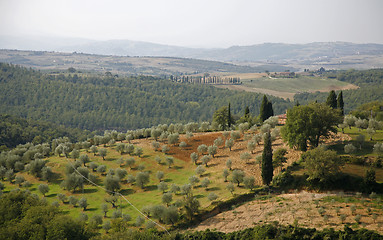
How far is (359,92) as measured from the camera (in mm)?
130000

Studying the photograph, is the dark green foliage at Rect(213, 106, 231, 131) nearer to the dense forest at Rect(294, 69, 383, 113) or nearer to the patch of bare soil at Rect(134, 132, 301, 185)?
the patch of bare soil at Rect(134, 132, 301, 185)

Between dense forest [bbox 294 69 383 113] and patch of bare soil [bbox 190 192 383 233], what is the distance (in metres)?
95.4

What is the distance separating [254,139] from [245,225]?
23.0 meters

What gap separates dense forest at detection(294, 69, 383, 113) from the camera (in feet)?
401

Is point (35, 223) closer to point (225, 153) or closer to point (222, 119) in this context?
point (225, 153)

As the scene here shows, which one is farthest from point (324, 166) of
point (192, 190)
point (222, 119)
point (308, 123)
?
point (222, 119)

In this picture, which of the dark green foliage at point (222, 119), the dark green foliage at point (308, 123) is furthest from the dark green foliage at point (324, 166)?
the dark green foliage at point (222, 119)

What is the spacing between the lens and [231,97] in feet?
560

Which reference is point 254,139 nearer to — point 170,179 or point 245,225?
point 170,179

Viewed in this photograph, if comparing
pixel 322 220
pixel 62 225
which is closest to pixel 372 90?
pixel 322 220

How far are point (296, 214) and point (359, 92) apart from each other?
4918 inches

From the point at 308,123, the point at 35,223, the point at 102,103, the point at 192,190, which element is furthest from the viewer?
the point at 102,103

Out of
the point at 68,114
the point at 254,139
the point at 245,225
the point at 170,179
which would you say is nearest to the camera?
the point at 245,225

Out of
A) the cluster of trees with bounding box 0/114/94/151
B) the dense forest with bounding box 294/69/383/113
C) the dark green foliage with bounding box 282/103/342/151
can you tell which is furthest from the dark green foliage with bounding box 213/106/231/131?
the dense forest with bounding box 294/69/383/113
